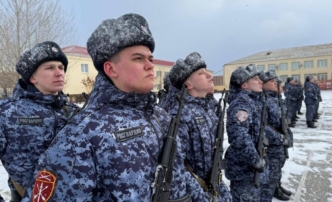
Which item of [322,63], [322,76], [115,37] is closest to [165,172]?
[115,37]

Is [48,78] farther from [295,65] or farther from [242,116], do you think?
[295,65]

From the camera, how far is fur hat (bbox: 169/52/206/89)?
99.9 inches

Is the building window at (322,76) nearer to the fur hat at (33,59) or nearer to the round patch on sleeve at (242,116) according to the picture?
the round patch on sleeve at (242,116)

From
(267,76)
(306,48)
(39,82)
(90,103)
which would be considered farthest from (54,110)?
(306,48)

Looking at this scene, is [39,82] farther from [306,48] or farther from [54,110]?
[306,48]

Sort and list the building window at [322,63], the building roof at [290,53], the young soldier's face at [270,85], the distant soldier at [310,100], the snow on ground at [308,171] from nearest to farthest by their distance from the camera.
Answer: the snow on ground at [308,171], the young soldier's face at [270,85], the distant soldier at [310,100], the building window at [322,63], the building roof at [290,53]

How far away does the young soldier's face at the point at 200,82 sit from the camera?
8.18 ft

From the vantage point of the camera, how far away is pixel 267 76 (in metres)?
4.76

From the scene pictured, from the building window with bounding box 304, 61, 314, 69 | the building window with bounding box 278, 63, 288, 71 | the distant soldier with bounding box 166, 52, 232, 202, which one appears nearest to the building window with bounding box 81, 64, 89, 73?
the distant soldier with bounding box 166, 52, 232, 202

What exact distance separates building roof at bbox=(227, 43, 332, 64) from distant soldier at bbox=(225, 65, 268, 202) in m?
48.9

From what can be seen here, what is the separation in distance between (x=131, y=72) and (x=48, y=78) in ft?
3.79

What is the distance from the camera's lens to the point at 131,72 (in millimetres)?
1348

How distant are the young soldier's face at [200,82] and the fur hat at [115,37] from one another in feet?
3.83

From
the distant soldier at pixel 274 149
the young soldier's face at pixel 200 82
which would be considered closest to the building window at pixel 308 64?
the distant soldier at pixel 274 149
